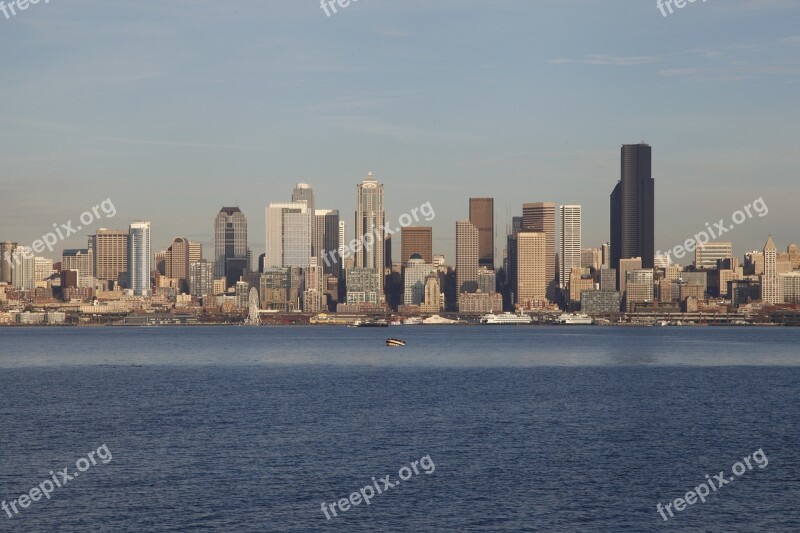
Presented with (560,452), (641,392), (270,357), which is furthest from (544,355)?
(560,452)

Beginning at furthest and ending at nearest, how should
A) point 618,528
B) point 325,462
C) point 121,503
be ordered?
point 325,462, point 121,503, point 618,528

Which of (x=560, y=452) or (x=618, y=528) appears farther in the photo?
(x=560, y=452)

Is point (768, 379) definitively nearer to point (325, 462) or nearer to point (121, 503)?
point (325, 462)

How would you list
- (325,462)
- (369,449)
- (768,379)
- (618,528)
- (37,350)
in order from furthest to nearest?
(37,350)
(768,379)
(369,449)
(325,462)
(618,528)

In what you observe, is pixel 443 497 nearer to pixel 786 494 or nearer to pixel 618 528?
pixel 618 528

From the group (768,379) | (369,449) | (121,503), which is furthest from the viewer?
(768,379)

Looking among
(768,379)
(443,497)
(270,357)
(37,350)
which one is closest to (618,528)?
(443,497)
